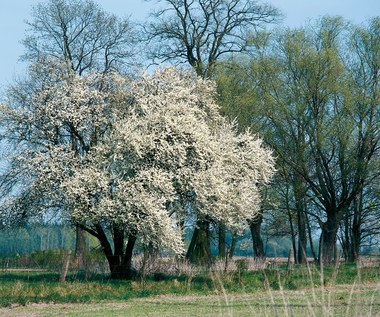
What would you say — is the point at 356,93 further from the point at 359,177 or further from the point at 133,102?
the point at 133,102

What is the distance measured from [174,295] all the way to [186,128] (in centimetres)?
906

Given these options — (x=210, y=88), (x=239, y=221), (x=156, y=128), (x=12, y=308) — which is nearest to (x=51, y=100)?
(x=156, y=128)

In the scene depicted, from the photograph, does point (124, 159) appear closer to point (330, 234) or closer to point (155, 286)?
point (155, 286)

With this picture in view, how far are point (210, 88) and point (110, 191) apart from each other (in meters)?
8.45

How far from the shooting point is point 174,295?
23891mm

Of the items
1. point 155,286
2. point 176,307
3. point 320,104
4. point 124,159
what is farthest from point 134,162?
point 320,104

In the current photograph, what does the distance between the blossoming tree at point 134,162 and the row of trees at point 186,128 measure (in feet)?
0.23

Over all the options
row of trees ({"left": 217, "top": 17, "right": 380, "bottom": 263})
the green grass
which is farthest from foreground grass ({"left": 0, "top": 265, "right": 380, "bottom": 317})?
row of trees ({"left": 217, "top": 17, "right": 380, "bottom": 263})

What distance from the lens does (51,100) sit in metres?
32.4

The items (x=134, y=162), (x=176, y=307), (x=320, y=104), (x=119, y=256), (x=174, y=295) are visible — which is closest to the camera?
(x=176, y=307)

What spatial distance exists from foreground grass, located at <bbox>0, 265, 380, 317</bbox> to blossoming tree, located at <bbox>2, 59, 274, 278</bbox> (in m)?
2.51

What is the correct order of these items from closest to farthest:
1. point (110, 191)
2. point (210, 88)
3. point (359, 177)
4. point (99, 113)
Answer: point (110, 191), point (99, 113), point (210, 88), point (359, 177)

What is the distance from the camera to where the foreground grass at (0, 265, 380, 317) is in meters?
18.4

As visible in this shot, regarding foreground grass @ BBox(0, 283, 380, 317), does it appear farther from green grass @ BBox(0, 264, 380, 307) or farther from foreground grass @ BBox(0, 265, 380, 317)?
green grass @ BBox(0, 264, 380, 307)
